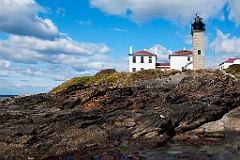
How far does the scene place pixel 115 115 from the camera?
26.1 m

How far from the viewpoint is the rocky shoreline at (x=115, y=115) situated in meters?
19.8

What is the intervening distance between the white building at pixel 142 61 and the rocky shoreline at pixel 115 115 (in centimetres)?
1347

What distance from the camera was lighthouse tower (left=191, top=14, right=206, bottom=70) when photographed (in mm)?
48375

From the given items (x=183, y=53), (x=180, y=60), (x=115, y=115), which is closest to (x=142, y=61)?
(x=180, y=60)

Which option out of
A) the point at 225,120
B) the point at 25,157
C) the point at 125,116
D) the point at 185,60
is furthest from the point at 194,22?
the point at 25,157

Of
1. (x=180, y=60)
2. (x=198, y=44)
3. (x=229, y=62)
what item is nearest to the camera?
(x=198, y=44)

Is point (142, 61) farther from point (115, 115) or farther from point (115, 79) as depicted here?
point (115, 115)

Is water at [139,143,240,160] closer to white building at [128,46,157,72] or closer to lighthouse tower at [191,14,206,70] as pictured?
lighthouse tower at [191,14,206,70]

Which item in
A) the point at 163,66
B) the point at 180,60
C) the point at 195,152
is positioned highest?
the point at 180,60

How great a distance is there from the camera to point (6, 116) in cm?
2511

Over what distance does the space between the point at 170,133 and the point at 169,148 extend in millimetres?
3716

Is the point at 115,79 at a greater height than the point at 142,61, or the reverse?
the point at 142,61

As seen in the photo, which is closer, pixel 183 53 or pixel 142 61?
pixel 183 53

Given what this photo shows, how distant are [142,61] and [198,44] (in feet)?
36.1
